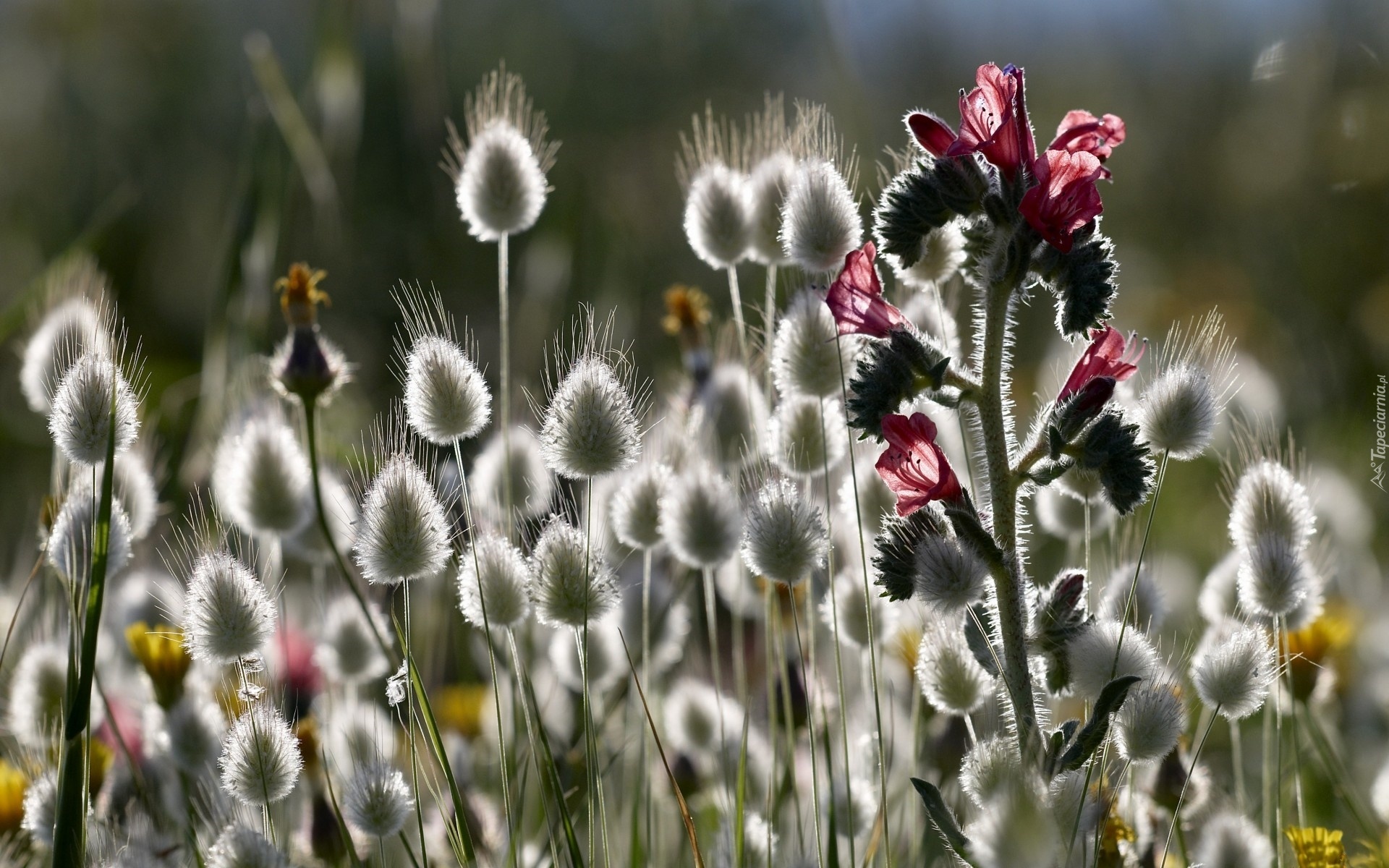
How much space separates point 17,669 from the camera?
1.88 metres

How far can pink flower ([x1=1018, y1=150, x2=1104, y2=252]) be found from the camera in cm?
123

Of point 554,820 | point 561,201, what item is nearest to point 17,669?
point 554,820

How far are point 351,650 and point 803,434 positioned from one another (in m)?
0.79

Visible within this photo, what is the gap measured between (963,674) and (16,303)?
1.88 metres

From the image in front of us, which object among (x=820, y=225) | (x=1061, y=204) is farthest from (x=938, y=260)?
(x=1061, y=204)

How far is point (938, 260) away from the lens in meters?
1.54

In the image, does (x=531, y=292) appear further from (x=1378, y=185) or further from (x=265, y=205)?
(x=1378, y=185)

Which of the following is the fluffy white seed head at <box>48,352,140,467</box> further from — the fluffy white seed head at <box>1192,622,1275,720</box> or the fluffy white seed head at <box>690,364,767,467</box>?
the fluffy white seed head at <box>1192,622,1275,720</box>

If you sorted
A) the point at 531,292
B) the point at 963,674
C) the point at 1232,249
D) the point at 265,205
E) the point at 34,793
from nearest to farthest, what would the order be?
1. the point at 963,674
2. the point at 34,793
3. the point at 265,205
4. the point at 531,292
5. the point at 1232,249

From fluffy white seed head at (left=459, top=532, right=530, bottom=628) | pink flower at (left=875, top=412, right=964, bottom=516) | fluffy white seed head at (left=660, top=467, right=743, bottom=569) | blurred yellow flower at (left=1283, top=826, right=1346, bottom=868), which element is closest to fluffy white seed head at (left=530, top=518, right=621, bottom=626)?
fluffy white seed head at (left=459, top=532, right=530, bottom=628)

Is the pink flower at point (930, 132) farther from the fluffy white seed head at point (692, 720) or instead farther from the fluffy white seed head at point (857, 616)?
the fluffy white seed head at point (692, 720)

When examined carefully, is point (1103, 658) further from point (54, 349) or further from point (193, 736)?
point (54, 349)

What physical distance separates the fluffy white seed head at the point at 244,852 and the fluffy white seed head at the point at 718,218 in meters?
0.87

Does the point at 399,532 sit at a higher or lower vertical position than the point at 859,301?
lower
